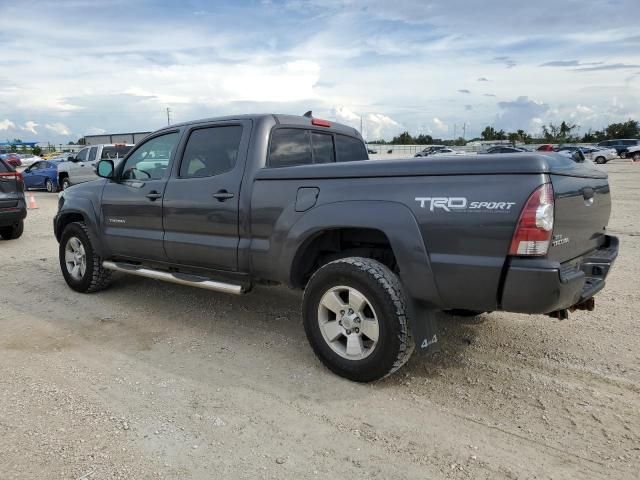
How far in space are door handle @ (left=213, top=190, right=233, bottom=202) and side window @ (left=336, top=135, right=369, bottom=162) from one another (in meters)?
1.31

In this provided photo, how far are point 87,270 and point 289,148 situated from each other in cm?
290

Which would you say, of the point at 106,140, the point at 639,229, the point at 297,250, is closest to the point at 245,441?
the point at 297,250

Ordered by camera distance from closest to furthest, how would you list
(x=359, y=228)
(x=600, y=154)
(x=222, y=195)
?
1. (x=359, y=228)
2. (x=222, y=195)
3. (x=600, y=154)

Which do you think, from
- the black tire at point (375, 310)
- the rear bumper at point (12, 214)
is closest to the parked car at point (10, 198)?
the rear bumper at point (12, 214)

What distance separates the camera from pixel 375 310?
3.48 m

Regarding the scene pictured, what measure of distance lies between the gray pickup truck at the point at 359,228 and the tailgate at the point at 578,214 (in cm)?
1

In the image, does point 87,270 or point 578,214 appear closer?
point 578,214

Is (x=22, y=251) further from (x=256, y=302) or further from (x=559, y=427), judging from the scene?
(x=559, y=427)

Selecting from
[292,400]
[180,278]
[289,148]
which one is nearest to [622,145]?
[289,148]

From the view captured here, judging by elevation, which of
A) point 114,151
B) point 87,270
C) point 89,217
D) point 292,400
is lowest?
point 292,400

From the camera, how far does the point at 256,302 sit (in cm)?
564

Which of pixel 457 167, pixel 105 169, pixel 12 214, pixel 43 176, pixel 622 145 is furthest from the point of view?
pixel 622 145

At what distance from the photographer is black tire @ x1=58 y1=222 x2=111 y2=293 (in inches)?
232

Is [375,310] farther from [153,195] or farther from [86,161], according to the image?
[86,161]
